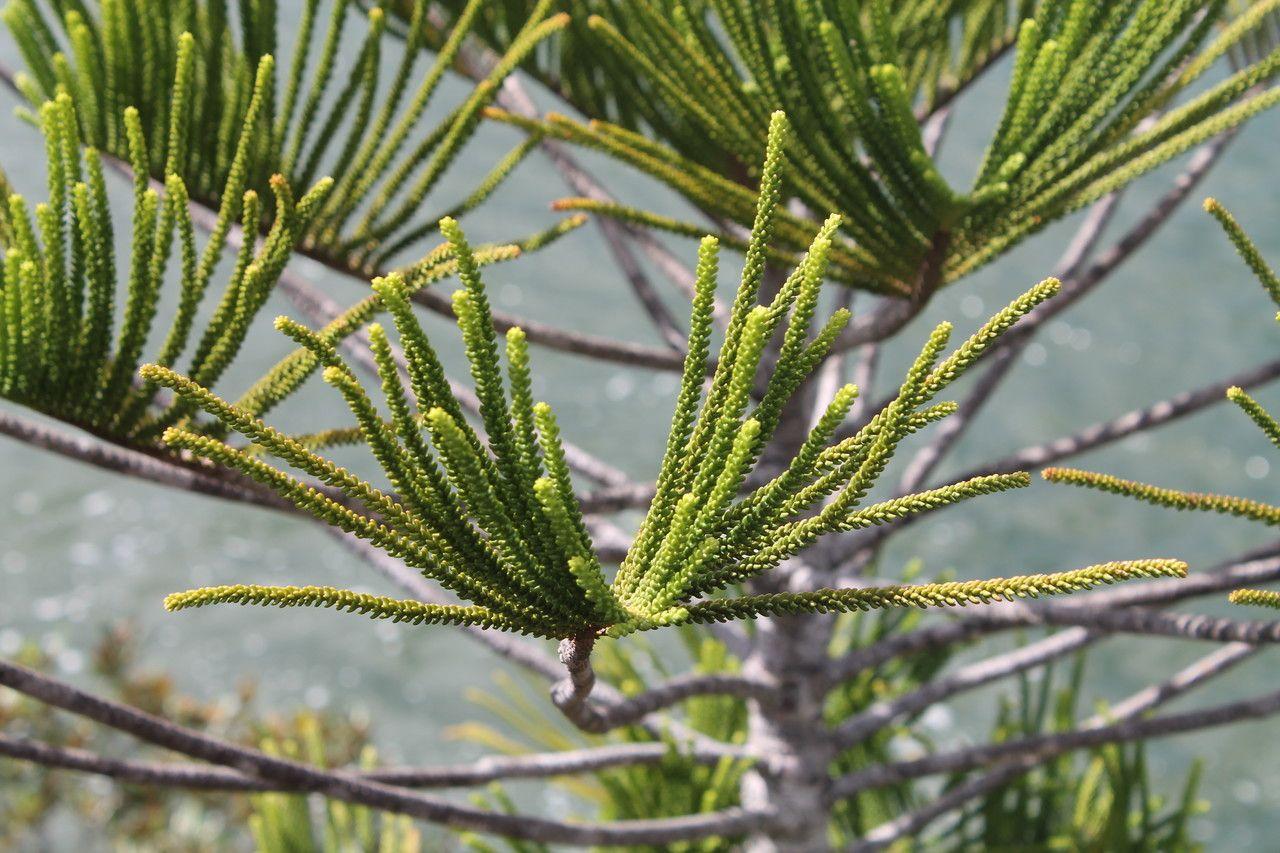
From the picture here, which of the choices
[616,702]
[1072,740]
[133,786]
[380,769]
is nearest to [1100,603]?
[1072,740]

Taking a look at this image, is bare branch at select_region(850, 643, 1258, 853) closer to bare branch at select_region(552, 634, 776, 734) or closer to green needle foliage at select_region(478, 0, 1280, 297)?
bare branch at select_region(552, 634, 776, 734)

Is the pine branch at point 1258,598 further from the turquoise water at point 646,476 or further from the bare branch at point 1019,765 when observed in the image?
the turquoise water at point 646,476

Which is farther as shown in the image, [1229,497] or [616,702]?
[616,702]

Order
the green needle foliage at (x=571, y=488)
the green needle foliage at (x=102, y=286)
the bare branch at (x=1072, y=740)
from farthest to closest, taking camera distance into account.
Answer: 1. the bare branch at (x=1072, y=740)
2. the green needle foliage at (x=102, y=286)
3. the green needle foliage at (x=571, y=488)

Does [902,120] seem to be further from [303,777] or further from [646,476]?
[646,476]

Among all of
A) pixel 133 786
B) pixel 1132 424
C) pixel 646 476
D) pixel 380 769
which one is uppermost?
pixel 1132 424

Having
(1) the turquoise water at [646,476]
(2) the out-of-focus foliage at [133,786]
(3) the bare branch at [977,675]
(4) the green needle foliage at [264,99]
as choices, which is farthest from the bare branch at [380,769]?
(1) the turquoise water at [646,476]

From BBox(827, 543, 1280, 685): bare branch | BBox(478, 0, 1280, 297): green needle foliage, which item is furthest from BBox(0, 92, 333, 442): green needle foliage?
BBox(827, 543, 1280, 685): bare branch
